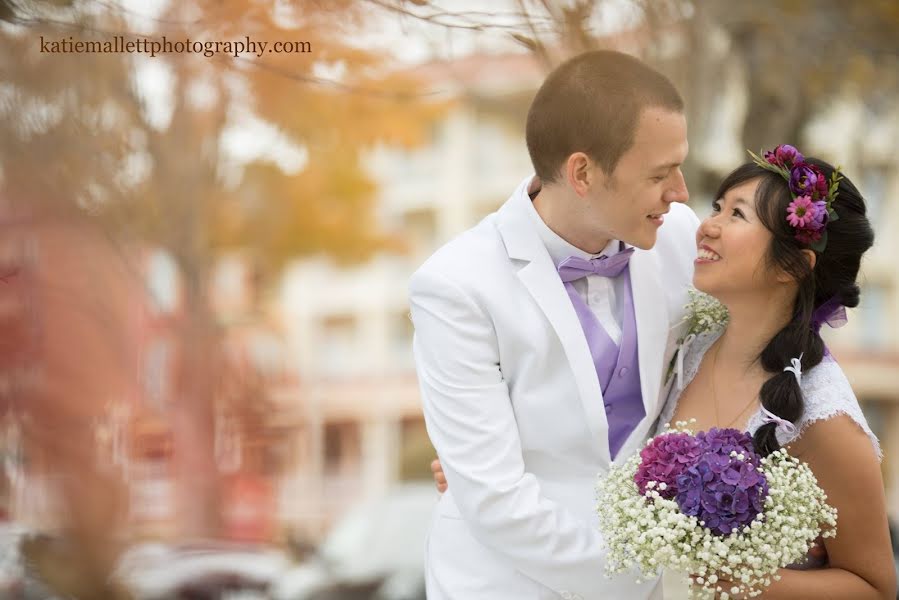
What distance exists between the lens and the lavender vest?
3.29 m

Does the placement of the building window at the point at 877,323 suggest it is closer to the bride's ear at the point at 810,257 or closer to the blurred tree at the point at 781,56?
the blurred tree at the point at 781,56

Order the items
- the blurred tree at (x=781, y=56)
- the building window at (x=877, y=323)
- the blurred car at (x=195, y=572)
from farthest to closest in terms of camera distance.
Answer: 1. the building window at (x=877, y=323)
2. the blurred car at (x=195, y=572)
3. the blurred tree at (x=781, y=56)

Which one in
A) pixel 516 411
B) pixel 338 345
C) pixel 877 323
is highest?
pixel 516 411

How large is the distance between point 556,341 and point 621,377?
0.70 feet

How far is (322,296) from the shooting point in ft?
127

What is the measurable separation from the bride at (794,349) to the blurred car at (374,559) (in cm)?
482

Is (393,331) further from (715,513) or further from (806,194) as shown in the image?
(715,513)

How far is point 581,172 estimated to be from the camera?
3.26 metres

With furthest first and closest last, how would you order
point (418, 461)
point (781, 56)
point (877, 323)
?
point (877, 323) < point (418, 461) < point (781, 56)

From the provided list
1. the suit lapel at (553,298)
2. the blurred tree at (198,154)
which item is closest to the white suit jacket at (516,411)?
the suit lapel at (553,298)

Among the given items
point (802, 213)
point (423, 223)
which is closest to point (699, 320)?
point (802, 213)

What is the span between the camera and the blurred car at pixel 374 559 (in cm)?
800

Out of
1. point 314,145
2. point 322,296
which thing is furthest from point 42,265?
point 322,296

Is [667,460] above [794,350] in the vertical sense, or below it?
below
